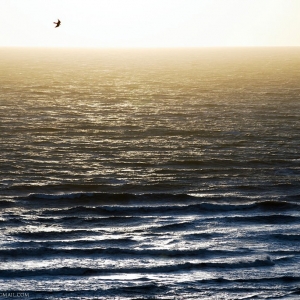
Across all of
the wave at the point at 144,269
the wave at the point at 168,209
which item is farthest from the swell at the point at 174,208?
the wave at the point at 144,269

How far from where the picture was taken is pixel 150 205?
67.3ft

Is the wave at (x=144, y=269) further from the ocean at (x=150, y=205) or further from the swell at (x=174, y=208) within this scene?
the swell at (x=174, y=208)

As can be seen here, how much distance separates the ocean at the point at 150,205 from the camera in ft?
47.3

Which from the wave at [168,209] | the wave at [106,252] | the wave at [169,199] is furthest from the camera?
the wave at [169,199]

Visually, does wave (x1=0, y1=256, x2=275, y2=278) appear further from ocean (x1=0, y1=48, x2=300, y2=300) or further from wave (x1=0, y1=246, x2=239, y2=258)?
wave (x1=0, y1=246, x2=239, y2=258)

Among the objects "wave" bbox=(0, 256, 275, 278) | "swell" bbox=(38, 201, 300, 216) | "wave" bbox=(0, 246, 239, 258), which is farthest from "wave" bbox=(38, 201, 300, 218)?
"wave" bbox=(0, 256, 275, 278)

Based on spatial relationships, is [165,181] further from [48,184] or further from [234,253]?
[234,253]

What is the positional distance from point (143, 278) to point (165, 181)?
9.30 m

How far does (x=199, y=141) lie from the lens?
3191cm

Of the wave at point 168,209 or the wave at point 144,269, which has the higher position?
the wave at point 168,209

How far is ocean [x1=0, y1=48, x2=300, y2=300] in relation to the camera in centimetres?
1443

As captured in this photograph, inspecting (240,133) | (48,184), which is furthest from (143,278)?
(240,133)

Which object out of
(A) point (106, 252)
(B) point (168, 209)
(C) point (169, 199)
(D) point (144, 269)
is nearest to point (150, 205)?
(B) point (168, 209)

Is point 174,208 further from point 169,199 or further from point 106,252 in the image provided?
point 106,252
